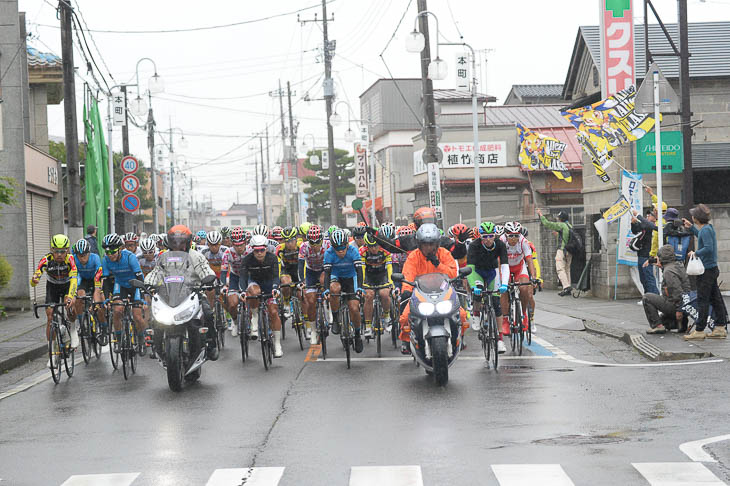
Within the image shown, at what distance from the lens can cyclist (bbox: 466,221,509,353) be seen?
43.6 feet

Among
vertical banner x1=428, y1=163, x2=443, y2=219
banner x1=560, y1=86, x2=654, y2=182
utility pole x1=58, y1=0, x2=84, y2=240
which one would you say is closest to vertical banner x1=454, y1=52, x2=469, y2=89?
vertical banner x1=428, y1=163, x2=443, y2=219

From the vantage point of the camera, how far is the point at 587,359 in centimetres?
1360

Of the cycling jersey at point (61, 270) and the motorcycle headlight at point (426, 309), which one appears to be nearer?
the motorcycle headlight at point (426, 309)

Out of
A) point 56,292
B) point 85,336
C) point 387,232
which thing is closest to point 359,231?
point 387,232

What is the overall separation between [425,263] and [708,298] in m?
4.79

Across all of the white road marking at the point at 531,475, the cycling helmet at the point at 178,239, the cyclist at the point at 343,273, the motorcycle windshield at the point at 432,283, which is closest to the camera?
the white road marking at the point at 531,475

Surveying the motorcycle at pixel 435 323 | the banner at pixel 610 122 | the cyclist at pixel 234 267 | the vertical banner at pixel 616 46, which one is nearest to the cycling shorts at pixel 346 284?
the cyclist at pixel 234 267

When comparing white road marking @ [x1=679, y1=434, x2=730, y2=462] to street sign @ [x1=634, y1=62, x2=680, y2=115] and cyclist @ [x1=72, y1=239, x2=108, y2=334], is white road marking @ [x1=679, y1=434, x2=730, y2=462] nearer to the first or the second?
cyclist @ [x1=72, y1=239, x2=108, y2=334]

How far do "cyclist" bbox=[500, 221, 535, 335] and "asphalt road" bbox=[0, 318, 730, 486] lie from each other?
1170 mm

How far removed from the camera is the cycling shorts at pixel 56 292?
13.5 metres

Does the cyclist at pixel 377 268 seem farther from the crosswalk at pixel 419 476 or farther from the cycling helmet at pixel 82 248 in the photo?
the crosswalk at pixel 419 476

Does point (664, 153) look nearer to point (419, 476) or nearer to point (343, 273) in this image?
point (343, 273)

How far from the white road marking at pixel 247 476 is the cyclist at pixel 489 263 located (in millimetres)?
6032

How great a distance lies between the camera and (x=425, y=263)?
480 inches
